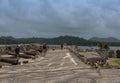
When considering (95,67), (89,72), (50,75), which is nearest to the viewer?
(50,75)

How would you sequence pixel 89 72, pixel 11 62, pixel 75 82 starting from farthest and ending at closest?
pixel 11 62 → pixel 89 72 → pixel 75 82

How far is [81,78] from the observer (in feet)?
89.0

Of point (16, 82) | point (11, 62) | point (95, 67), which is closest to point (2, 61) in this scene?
point (11, 62)

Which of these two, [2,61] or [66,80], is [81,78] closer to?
[66,80]

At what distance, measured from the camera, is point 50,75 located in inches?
1143

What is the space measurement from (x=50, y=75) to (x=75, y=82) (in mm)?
4118

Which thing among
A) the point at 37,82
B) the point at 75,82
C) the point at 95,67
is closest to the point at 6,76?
the point at 37,82

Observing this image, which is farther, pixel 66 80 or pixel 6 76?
pixel 6 76

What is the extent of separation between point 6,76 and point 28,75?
1.70 meters

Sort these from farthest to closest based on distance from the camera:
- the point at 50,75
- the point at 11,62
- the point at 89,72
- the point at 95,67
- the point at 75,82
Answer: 1. the point at 11,62
2. the point at 95,67
3. the point at 89,72
4. the point at 50,75
5. the point at 75,82

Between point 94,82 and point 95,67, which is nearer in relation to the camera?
point 94,82

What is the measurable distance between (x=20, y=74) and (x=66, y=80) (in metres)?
5.12

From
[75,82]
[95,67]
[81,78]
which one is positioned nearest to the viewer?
[75,82]

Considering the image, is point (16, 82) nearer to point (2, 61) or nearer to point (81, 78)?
point (81, 78)
